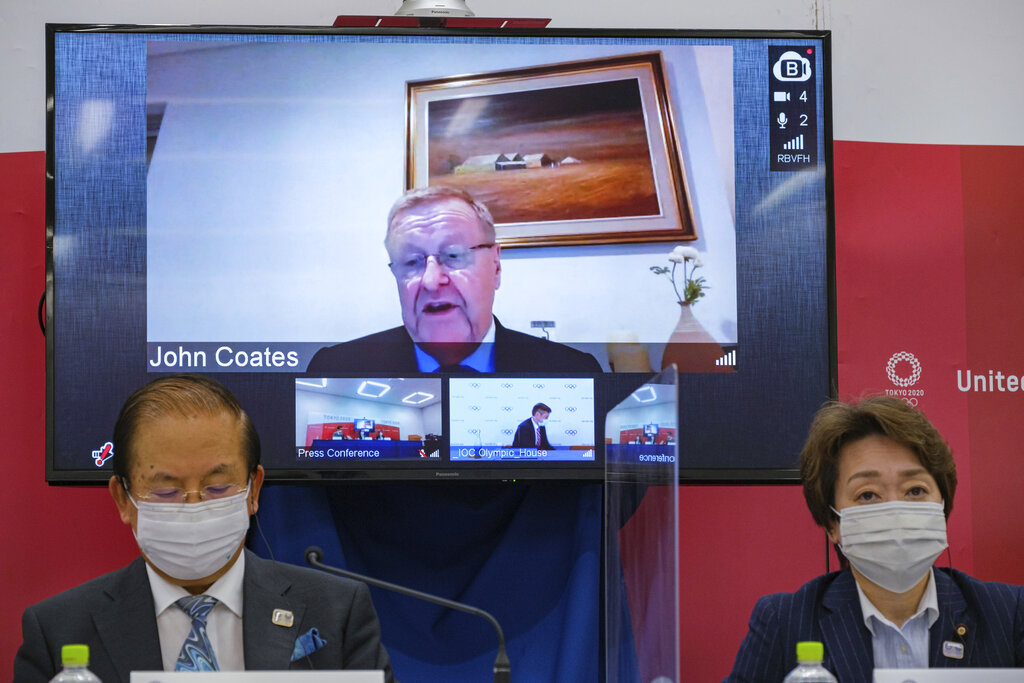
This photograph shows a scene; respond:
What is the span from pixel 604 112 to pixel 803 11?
0.97 metres

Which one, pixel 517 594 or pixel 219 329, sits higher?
pixel 219 329

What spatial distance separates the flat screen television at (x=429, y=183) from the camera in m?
3.65

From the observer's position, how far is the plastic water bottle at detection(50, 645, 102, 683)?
2156 millimetres

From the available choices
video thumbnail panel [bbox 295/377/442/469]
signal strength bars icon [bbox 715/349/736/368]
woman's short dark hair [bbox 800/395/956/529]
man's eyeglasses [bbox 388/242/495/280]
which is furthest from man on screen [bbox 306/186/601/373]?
woman's short dark hair [bbox 800/395/956/529]

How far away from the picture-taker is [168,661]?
98.0 inches

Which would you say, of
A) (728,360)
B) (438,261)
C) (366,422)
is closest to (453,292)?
(438,261)

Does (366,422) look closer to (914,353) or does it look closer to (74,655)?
(74,655)

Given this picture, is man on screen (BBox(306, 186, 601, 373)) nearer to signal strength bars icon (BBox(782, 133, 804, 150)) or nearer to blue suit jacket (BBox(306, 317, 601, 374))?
blue suit jacket (BBox(306, 317, 601, 374))

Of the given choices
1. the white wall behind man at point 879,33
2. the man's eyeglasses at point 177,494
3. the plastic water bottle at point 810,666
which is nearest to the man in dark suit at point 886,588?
the plastic water bottle at point 810,666

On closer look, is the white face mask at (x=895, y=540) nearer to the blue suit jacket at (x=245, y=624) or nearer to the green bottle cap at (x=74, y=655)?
the blue suit jacket at (x=245, y=624)

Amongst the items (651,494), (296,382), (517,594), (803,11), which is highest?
(803,11)

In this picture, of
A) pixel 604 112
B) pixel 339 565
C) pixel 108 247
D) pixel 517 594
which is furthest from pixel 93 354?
pixel 604 112

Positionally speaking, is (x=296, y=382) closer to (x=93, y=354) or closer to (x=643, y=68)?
(x=93, y=354)

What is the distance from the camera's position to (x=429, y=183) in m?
3.73
